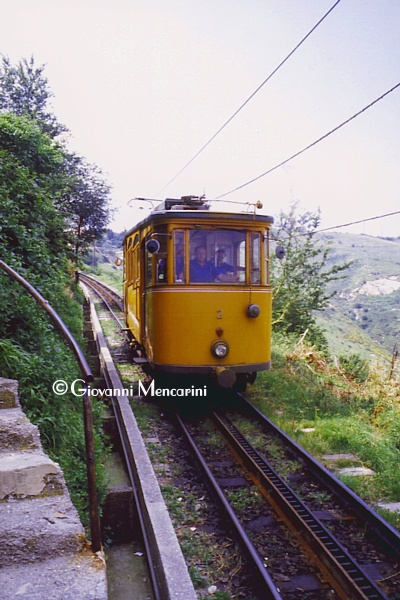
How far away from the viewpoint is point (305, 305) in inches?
639

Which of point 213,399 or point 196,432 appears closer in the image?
point 196,432

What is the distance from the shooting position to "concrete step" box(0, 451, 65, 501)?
3.14 m

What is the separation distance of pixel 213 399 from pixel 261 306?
2049 millimetres

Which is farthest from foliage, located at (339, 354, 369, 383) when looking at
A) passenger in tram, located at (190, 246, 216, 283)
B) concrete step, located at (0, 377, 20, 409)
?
concrete step, located at (0, 377, 20, 409)

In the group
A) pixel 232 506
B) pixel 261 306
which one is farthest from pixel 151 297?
pixel 232 506

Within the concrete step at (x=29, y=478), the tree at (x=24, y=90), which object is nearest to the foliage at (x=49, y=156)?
the tree at (x=24, y=90)

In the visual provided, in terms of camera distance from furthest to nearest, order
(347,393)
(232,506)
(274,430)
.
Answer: (347,393) → (274,430) → (232,506)

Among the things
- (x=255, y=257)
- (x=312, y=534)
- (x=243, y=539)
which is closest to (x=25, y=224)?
(x=255, y=257)

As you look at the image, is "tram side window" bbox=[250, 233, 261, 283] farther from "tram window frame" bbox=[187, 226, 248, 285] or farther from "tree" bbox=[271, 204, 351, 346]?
"tree" bbox=[271, 204, 351, 346]

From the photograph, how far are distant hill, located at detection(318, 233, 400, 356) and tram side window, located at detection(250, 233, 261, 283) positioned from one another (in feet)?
92.3

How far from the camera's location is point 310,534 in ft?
14.2

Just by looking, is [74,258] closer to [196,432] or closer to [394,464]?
[196,432]

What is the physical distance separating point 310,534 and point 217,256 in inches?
171

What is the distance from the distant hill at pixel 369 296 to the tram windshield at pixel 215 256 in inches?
1114
